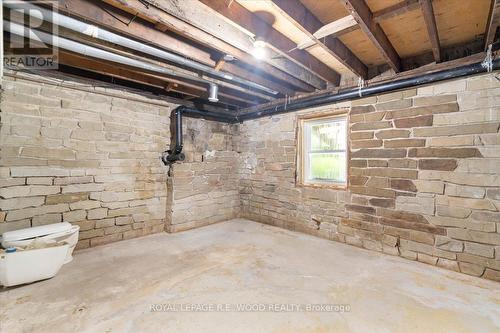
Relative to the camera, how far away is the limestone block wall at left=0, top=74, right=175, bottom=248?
7.91ft

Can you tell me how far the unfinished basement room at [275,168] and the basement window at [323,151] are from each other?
3 cm

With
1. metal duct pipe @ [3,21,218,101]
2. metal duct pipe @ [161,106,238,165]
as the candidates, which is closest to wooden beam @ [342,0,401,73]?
metal duct pipe @ [3,21,218,101]

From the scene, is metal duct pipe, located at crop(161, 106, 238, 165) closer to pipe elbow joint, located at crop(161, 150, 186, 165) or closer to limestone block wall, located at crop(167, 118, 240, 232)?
pipe elbow joint, located at crop(161, 150, 186, 165)

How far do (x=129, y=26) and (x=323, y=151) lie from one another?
2755 millimetres

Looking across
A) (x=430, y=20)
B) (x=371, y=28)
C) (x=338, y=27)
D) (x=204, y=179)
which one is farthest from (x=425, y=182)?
(x=204, y=179)

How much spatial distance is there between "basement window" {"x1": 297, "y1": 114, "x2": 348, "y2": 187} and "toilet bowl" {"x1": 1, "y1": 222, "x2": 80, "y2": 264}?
298cm

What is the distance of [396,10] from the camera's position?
1.66 m

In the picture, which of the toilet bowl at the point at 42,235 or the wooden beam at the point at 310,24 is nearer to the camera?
the wooden beam at the point at 310,24

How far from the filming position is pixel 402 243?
256 cm

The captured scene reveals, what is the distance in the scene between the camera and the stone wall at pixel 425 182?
2.10 m

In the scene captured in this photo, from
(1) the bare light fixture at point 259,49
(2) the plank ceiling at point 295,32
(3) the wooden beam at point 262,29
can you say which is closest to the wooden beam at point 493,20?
(2) the plank ceiling at point 295,32

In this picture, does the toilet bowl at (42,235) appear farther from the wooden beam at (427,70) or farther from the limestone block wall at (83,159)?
the wooden beam at (427,70)

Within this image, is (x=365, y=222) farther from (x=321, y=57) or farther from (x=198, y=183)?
(x=198, y=183)

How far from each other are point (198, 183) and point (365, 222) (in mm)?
2614
